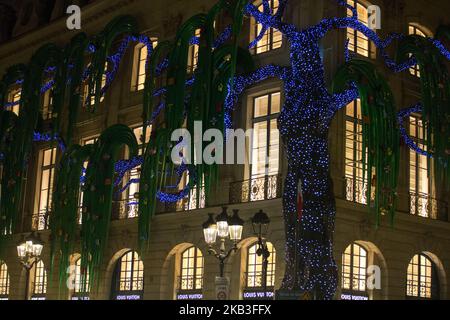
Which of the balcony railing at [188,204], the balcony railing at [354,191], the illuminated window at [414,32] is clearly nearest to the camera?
the balcony railing at [354,191]

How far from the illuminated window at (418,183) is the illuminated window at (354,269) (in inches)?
90.7

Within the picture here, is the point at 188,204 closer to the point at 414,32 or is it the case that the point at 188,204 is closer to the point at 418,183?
the point at 418,183

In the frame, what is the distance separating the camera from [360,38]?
982 inches

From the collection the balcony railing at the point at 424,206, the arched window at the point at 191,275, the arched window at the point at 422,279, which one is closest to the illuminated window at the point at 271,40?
the balcony railing at the point at 424,206

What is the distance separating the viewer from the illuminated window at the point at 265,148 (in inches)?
928

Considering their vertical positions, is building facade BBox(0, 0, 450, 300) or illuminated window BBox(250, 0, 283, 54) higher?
illuminated window BBox(250, 0, 283, 54)

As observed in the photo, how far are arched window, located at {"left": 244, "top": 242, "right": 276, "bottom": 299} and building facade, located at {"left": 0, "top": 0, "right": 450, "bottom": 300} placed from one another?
42 millimetres

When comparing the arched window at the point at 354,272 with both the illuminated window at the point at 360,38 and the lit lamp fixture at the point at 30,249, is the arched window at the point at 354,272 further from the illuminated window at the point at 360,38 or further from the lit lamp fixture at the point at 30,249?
the lit lamp fixture at the point at 30,249

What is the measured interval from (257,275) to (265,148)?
367 cm

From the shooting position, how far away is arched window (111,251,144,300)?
27.8 metres

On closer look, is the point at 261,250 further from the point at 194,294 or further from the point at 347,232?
the point at 194,294

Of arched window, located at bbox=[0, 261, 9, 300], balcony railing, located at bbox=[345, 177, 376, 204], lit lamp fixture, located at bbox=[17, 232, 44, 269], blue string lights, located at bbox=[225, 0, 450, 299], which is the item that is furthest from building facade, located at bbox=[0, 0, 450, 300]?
arched window, located at bbox=[0, 261, 9, 300]

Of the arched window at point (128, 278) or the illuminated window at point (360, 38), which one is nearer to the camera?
the illuminated window at point (360, 38)

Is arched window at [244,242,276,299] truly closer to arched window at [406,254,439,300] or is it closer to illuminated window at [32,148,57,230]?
arched window at [406,254,439,300]
